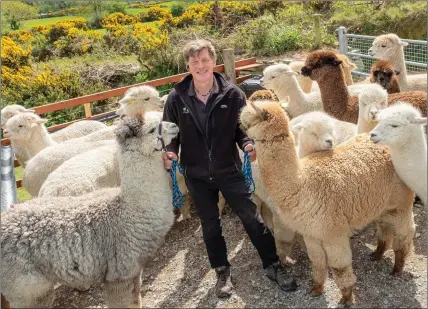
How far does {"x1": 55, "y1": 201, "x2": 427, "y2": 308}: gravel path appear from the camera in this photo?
11.6ft

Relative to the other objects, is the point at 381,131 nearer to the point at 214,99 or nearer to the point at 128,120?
the point at 214,99

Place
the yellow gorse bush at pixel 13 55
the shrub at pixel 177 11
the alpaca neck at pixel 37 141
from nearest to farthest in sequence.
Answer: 1. the alpaca neck at pixel 37 141
2. the yellow gorse bush at pixel 13 55
3. the shrub at pixel 177 11

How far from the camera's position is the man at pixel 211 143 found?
11.0ft

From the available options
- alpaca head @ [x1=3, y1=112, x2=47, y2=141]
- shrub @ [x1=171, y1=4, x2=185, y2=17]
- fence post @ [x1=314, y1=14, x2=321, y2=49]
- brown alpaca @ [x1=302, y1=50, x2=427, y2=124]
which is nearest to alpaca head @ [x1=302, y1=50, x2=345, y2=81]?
brown alpaca @ [x1=302, y1=50, x2=427, y2=124]

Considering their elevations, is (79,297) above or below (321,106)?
below

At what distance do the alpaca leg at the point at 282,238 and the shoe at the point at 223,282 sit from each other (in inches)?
20.3

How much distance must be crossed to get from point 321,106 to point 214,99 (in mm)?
2886

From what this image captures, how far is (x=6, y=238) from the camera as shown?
3.05m

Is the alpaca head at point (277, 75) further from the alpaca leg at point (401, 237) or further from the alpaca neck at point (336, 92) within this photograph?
the alpaca leg at point (401, 237)

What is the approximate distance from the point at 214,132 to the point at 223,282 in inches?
50.8

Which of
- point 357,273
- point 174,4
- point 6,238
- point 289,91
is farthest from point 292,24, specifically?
point 6,238

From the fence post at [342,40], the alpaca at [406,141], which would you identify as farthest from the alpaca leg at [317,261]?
the fence post at [342,40]

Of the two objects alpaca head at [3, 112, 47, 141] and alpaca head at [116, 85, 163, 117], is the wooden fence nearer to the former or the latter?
alpaca head at [3, 112, 47, 141]

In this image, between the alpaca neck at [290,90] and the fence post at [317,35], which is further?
the fence post at [317,35]
